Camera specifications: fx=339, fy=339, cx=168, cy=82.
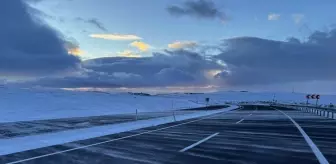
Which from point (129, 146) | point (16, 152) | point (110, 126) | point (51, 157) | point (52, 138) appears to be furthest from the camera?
point (110, 126)

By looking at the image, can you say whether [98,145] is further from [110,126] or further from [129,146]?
[110,126]

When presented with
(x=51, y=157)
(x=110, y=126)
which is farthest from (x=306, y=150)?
(x=110, y=126)

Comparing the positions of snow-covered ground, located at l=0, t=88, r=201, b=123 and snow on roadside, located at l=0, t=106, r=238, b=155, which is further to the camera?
snow-covered ground, located at l=0, t=88, r=201, b=123

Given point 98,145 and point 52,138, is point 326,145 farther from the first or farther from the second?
point 52,138

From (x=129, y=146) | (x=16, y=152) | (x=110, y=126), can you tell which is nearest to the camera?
(x=16, y=152)

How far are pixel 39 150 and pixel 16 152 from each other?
70 centimetres

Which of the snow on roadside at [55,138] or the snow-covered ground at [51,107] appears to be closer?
the snow on roadside at [55,138]

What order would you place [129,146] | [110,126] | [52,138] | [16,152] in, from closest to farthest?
[16,152], [129,146], [52,138], [110,126]

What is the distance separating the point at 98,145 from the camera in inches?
484

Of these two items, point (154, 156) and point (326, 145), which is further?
point (326, 145)

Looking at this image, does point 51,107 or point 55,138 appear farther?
point 51,107

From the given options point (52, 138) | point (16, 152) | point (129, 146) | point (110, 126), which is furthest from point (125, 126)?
point (16, 152)

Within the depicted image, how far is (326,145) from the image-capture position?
12250 mm

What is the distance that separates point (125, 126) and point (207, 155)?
10.0 metres
